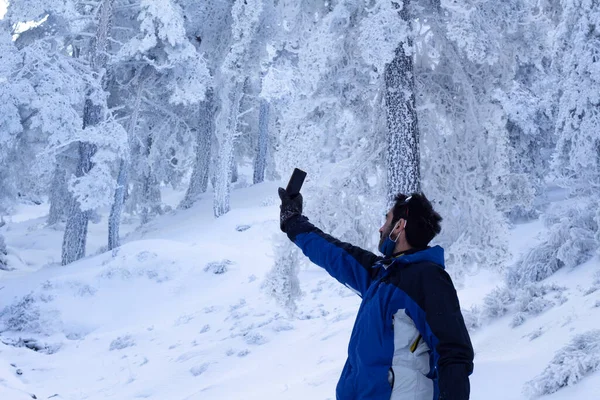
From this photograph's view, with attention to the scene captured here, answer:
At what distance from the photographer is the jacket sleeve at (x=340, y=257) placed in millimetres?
3309

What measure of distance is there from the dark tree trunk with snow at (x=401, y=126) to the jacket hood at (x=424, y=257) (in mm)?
5326

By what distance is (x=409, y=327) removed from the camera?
279 centimetres

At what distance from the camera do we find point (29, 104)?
58.1 ft

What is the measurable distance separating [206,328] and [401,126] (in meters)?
6.49

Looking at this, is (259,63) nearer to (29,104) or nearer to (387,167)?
(29,104)

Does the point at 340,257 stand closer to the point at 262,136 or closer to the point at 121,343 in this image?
the point at 121,343

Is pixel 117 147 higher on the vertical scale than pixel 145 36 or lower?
lower

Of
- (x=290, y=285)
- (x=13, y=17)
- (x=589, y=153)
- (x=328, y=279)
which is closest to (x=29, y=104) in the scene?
(x=13, y=17)

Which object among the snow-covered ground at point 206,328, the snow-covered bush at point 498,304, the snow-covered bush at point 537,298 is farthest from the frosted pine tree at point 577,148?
the snow-covered bush at point 498,304

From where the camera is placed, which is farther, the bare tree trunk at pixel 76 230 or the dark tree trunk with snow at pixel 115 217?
the dark tree trunk with snow at pixel 115 217

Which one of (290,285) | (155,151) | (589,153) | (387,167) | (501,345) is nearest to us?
(501,345)

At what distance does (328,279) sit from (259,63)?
29.3 ft

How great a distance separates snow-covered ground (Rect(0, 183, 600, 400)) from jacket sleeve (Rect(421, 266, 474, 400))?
272cm

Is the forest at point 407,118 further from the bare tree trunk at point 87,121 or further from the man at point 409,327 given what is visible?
the man at point 409,327
